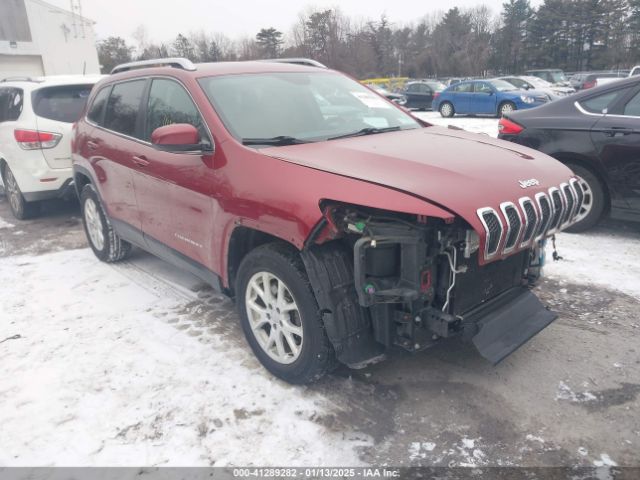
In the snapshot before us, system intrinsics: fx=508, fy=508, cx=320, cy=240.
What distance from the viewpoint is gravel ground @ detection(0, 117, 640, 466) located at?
101 inches

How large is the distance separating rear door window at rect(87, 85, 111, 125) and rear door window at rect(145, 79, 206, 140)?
1118 millimetres

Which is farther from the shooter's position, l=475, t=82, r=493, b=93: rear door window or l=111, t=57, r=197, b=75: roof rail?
l=475, t=82, r=493, b=93: rear door window

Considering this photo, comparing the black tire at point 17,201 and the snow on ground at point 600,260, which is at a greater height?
the black tire at point 17,201

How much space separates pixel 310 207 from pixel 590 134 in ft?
12.9

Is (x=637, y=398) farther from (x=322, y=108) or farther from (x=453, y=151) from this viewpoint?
(x=322, y=108)

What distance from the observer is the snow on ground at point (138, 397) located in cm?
260

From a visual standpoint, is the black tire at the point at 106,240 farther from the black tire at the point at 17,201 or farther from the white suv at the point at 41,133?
the black tire at the point at 17,201

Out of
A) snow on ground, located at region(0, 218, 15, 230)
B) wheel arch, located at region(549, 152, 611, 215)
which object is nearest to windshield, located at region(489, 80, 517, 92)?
wheel arch, located at region(549, 152, 611, 215)

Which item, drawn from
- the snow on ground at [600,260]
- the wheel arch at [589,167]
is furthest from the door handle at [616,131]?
the snow on ground at [600,260]

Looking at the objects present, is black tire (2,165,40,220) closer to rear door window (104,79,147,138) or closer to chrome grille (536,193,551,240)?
rear door window (104,79,147,138)

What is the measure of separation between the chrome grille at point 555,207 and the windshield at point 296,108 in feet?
4.31

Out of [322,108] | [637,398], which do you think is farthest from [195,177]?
[637,398]

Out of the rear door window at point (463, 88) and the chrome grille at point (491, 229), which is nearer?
the chrome grille at point (491, 229)

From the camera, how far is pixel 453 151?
3.05 meters
